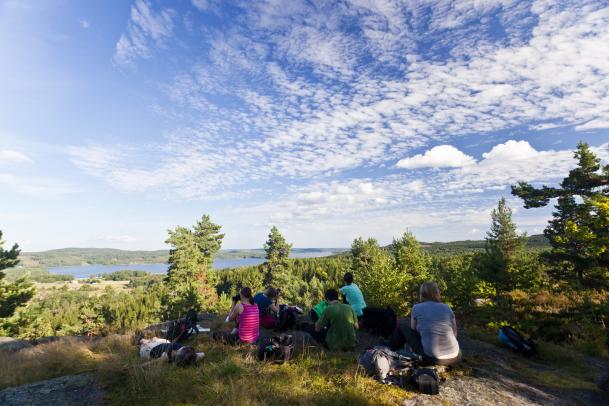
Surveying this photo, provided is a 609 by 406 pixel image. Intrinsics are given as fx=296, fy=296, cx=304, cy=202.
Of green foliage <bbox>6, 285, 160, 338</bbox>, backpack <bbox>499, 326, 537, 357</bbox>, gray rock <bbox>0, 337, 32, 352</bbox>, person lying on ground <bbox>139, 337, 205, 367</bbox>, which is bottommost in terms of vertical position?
green foliage <bbox>6, 285, 160, 338</bbox>

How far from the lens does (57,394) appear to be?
499 centimetres

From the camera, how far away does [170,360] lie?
6242 mm

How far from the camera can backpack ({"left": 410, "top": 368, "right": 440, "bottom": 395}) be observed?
498 centimetres

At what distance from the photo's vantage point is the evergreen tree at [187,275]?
100ft

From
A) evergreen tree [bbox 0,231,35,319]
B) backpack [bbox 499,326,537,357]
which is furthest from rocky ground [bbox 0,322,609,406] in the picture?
evergreen tree [bbox 0,231,35,319]

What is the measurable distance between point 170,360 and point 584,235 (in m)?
19.5

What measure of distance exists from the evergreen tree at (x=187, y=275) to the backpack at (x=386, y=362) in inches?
1091

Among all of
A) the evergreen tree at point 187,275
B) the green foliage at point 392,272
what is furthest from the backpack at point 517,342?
the evergreen tree at point 187,275

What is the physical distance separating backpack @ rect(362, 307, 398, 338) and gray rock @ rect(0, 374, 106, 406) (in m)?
6.93

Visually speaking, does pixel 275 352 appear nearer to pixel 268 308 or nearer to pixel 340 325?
pixel 340 325

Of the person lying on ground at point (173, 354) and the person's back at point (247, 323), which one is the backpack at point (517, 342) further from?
the person lying on ground at point (173, 354)

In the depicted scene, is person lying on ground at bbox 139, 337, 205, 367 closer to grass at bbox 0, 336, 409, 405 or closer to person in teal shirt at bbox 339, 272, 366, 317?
grass at bbox 0, 336, 409, 405

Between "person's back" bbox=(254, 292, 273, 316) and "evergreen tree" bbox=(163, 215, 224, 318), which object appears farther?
"evergreen tree" bbox=(163, 215, 224, 318)

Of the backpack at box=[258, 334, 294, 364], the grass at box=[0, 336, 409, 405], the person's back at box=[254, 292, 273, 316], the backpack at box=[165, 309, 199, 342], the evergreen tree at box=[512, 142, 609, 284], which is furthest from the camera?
the evergreen tree at box=[512, 142, 609, 284]
